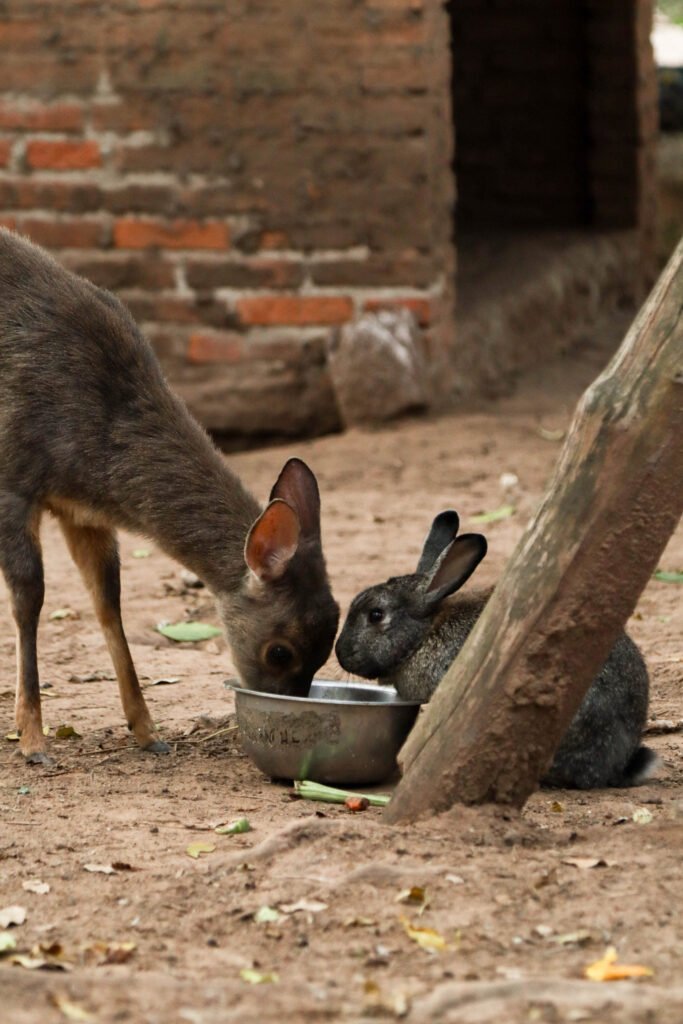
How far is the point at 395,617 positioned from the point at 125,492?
96 centimetres

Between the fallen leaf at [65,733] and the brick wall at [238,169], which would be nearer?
the fallen leaf at [65,733]

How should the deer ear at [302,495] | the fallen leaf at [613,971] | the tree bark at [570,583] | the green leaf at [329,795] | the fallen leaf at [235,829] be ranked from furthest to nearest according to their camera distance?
the deer ear at [302,495] < the green leaf at [329,795] < the fallen leaf at [235,829] < the tree bark at [570,583] < the fallen leaf at [613,971]

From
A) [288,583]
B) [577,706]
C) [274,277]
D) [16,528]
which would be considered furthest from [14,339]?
[274,277]

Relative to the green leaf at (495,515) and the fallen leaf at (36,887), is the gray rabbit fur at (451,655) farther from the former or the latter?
the green leaf at (495,515)

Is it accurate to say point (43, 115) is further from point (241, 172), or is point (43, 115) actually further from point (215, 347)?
point (215, 347)

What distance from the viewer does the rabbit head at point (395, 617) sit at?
5137mm

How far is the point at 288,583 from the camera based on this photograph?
4996 millimetres

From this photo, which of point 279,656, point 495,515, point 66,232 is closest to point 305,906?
point 279,656

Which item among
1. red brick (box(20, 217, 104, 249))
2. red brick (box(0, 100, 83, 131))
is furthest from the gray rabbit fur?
red brick (box(0, 100, 83, 131))

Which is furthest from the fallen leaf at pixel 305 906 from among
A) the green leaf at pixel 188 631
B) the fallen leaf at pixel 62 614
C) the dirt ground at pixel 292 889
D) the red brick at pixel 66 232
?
the red brick at pixel 66 232

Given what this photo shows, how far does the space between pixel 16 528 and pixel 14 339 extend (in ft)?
2.06

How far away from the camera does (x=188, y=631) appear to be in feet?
21.3

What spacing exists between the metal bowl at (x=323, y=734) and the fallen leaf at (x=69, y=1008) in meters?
1.64

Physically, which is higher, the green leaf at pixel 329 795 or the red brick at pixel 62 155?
the red brick at pixel 62 155
